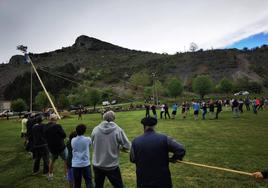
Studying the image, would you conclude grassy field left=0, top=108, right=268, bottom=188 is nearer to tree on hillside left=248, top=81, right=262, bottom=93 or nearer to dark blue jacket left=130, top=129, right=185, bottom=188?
dark blue jacket left=130, top=129, right=185, bottom=188

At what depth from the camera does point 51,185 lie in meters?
8.34

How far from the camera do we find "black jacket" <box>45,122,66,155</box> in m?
8.05

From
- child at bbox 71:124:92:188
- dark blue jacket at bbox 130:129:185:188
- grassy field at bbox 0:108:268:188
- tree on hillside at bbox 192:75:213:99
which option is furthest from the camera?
tree on hillside at bbox 192:75:213:99

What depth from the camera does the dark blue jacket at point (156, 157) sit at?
4266 millimetres

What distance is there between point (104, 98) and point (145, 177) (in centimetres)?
9829

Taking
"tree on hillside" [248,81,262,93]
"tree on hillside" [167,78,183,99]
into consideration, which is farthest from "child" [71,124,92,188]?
"tree on hillside" [248,81,262,93]

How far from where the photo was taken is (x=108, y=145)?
5.59 metres

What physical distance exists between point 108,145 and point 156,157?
162 centimetres

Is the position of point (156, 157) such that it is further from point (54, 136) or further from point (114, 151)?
point (54, 136)

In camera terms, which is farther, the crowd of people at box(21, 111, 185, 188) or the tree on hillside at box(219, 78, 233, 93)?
the tree on hillside at box(219, 78, 233, 93)

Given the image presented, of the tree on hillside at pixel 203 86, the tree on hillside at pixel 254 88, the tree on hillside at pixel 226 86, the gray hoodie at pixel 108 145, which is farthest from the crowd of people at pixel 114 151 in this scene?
the tree on hillside at pixel 254 88

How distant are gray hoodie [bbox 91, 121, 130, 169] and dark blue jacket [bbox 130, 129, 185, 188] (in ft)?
4.20

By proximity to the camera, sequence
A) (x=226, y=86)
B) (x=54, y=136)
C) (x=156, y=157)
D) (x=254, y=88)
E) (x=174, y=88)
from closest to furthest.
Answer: (x=156, y=157) < (x=54, y=136) < (x=174, y=88) < (x=226, y=86) < (x=254, y=88)

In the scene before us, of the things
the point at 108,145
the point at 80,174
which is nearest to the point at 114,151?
the point at 108,145
